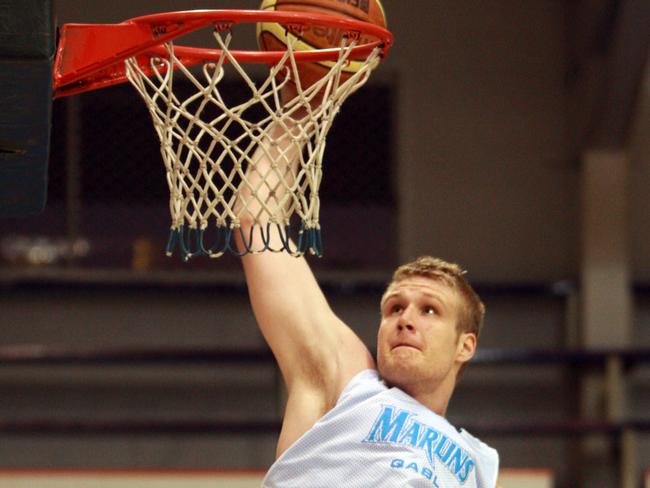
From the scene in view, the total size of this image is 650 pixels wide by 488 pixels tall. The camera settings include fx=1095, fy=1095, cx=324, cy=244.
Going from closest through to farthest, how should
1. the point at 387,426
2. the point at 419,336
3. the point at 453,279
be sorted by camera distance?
the point at 387,426, the point at 419,336, the point at 453,279

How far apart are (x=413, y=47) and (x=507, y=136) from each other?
861 millimetres

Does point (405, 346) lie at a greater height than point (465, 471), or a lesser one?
greater

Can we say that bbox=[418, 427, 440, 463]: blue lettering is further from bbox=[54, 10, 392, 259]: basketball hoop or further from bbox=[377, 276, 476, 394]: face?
bbox=[54, 10, 392, 259]: basketball hoop

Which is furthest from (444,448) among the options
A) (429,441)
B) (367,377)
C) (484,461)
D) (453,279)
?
(453,279)

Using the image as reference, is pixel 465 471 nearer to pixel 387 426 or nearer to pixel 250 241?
pixel 387 426

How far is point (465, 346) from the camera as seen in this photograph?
3064 mm

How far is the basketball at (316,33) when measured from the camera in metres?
2.93

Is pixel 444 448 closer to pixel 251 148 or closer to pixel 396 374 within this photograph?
pixel 396 374

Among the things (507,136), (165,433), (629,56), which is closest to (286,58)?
(629,56)

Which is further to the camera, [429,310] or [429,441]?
[429,310]

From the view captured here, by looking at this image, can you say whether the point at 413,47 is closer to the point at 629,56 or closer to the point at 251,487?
the point at 629,56

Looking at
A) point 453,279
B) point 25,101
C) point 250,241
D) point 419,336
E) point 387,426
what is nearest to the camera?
point 25,101

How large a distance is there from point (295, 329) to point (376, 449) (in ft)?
1.24

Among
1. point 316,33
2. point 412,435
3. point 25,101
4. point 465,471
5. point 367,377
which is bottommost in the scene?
point 465,471
